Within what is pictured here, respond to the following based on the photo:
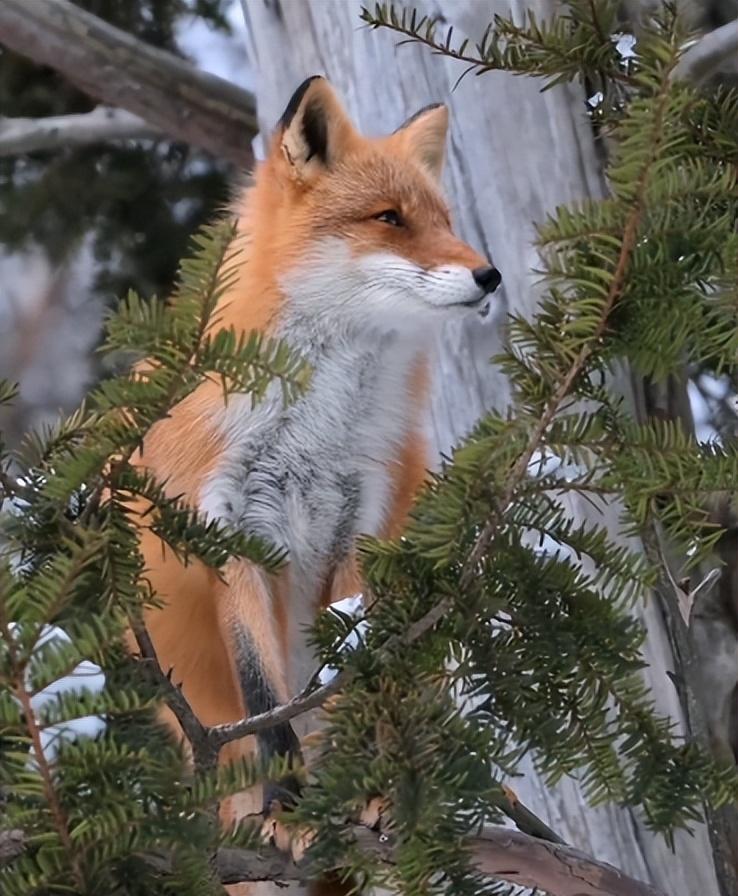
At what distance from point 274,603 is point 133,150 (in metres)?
3.83

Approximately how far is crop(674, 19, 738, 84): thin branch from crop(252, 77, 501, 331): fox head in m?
0.93

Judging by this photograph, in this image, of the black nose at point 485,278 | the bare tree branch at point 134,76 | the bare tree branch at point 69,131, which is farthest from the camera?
the bare tree branch at point 69,131

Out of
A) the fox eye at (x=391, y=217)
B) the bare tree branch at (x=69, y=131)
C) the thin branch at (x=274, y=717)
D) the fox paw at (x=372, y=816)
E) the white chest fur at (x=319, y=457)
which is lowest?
the fox paw at (x=372, y=816)

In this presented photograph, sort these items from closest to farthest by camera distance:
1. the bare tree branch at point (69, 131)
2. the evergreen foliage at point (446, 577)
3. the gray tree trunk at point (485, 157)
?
1. the evergreen foliage at point (446, 577)
2. the gray tree trunk at point (485, 157)
3. the bare tree branch at point (69, 131)

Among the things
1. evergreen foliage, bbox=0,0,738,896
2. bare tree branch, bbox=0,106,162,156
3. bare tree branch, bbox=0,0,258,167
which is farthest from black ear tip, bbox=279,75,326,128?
bare tree branch, bbox=0,106,162,156

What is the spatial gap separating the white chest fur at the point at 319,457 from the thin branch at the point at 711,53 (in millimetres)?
1276

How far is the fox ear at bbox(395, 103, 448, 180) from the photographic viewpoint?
236 centimetres

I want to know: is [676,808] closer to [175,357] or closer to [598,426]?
[598,426]

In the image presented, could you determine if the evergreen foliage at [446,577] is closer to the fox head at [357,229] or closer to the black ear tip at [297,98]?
the fox head at [357,229]

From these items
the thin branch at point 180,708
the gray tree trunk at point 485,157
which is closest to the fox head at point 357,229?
the gray tree trunk at point 485,157

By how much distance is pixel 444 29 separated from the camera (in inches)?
126

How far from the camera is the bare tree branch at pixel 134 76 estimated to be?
164 inches

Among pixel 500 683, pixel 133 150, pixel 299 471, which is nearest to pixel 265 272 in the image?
pixel 299 471

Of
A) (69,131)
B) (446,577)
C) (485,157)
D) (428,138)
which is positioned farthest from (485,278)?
(69,131)
